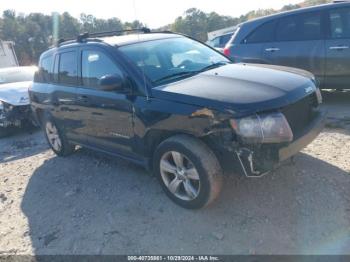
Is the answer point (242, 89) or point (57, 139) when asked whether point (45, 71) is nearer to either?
point (57, 139)

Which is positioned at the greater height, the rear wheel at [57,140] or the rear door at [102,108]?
the rear door at [102,108]

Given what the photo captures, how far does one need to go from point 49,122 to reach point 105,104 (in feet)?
6.53

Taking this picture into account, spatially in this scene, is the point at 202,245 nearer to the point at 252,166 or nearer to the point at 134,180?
the point at 252,166

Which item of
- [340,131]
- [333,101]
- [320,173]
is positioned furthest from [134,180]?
[333,101]

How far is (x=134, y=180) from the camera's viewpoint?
15.2 ft

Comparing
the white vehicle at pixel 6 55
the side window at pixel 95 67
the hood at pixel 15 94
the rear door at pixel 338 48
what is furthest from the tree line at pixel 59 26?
the side window at pixel 95 67

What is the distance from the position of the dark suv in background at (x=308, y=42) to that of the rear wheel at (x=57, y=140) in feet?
10.1

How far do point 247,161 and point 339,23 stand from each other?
14.4ft

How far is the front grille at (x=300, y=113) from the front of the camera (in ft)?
11.5

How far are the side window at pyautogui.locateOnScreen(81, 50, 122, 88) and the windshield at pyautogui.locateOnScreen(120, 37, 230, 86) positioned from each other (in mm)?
235

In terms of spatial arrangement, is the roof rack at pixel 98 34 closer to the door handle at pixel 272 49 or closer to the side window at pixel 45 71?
the side window at pixel 45 71

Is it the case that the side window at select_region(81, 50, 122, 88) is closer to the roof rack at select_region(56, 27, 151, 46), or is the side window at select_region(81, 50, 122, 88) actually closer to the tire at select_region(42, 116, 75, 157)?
the roof rack at select_region(56, 27, 151, 46)

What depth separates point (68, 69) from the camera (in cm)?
515

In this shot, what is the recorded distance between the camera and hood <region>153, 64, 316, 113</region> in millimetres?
3262
